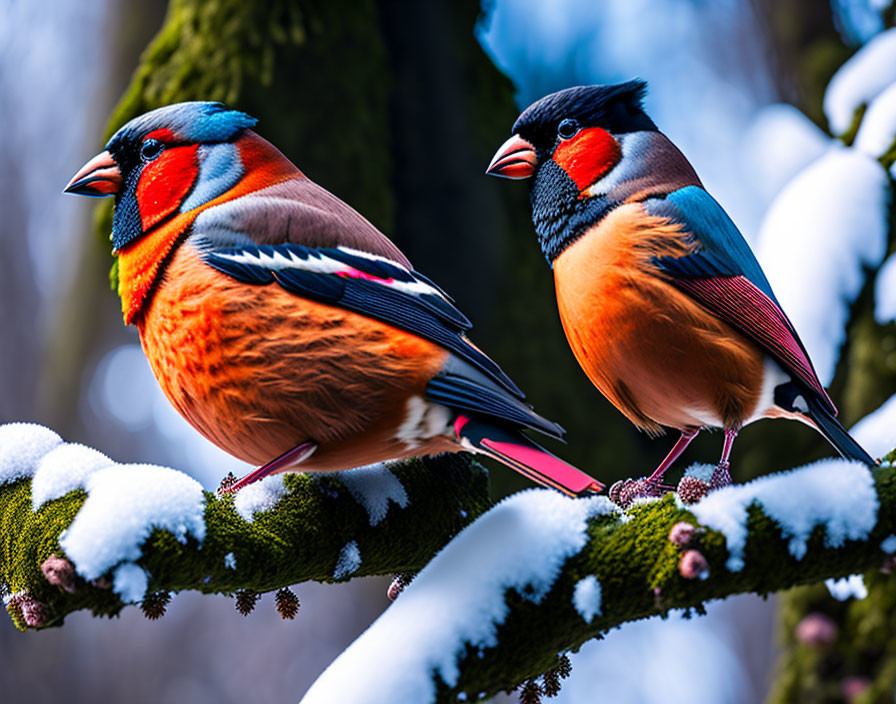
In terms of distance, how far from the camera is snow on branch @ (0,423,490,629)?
0.78 m

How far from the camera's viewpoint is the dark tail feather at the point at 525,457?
0.81 meters

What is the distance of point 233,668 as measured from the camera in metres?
4.18

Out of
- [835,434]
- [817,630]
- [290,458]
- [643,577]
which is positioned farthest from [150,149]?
[817,630]

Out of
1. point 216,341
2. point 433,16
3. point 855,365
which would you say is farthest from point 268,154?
point 855,365

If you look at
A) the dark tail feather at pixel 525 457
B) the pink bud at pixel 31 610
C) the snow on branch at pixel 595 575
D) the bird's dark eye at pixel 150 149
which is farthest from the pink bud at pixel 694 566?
the bird's dark eye at pixel 150 149

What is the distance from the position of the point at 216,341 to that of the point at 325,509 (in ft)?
0.78

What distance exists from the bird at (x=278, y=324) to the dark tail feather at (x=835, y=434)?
321 mm

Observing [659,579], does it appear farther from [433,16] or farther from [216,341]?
[433,16]

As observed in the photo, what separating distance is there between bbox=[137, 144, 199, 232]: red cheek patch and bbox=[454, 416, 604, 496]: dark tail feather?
41 cm

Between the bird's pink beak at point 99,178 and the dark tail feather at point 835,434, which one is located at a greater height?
the bird's pink beak at point 99,178

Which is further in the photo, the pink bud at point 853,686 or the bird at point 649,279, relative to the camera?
the pink bud at point 853,686

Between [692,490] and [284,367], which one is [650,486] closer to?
[692,490]

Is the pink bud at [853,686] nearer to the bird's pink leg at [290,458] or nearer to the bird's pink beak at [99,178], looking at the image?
the bird's pink leg at [290,458]

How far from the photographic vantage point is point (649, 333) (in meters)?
0.96
